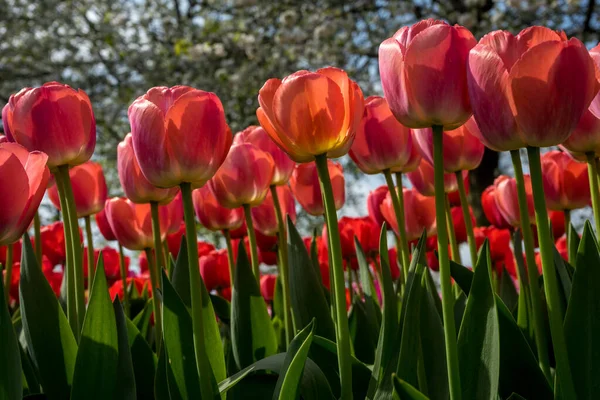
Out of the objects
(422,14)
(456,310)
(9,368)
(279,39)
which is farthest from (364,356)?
(422,14)

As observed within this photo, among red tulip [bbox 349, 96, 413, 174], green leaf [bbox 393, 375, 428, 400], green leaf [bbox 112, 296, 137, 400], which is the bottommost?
green leaf [bbox 112, 296, 137, 400]

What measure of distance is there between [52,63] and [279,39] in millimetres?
2383

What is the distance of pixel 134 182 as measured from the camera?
39.6 inches

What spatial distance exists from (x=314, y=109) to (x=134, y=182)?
0.38 metres

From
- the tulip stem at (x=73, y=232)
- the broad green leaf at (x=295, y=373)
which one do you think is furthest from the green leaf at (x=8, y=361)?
the broad green leaf at (x=295, y=373)

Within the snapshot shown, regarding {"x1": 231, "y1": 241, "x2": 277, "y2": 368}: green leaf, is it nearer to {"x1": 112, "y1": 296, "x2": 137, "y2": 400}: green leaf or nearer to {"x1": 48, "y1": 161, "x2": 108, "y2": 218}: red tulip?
{"x1": 112, "y1": 296, "x2": 137, "y2": 400}: green leaf

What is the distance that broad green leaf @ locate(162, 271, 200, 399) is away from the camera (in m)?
0.75

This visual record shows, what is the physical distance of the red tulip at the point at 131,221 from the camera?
1.27 metres

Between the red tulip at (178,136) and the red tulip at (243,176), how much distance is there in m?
0.32

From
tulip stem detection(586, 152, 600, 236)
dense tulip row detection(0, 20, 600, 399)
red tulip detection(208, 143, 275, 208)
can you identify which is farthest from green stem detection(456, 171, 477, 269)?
red tulip detection(208, 143, 275, 208)

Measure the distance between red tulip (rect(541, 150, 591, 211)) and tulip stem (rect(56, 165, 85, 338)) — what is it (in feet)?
2.50

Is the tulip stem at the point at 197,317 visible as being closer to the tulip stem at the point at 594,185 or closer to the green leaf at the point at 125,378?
the green leaf at the point at 125,378

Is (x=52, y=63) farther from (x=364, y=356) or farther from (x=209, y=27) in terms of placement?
(x=364, y=356)

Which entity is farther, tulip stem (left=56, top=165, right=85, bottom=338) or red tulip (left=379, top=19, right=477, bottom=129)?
tulip stem (left=56, top=165, right=85, bottom=338)
